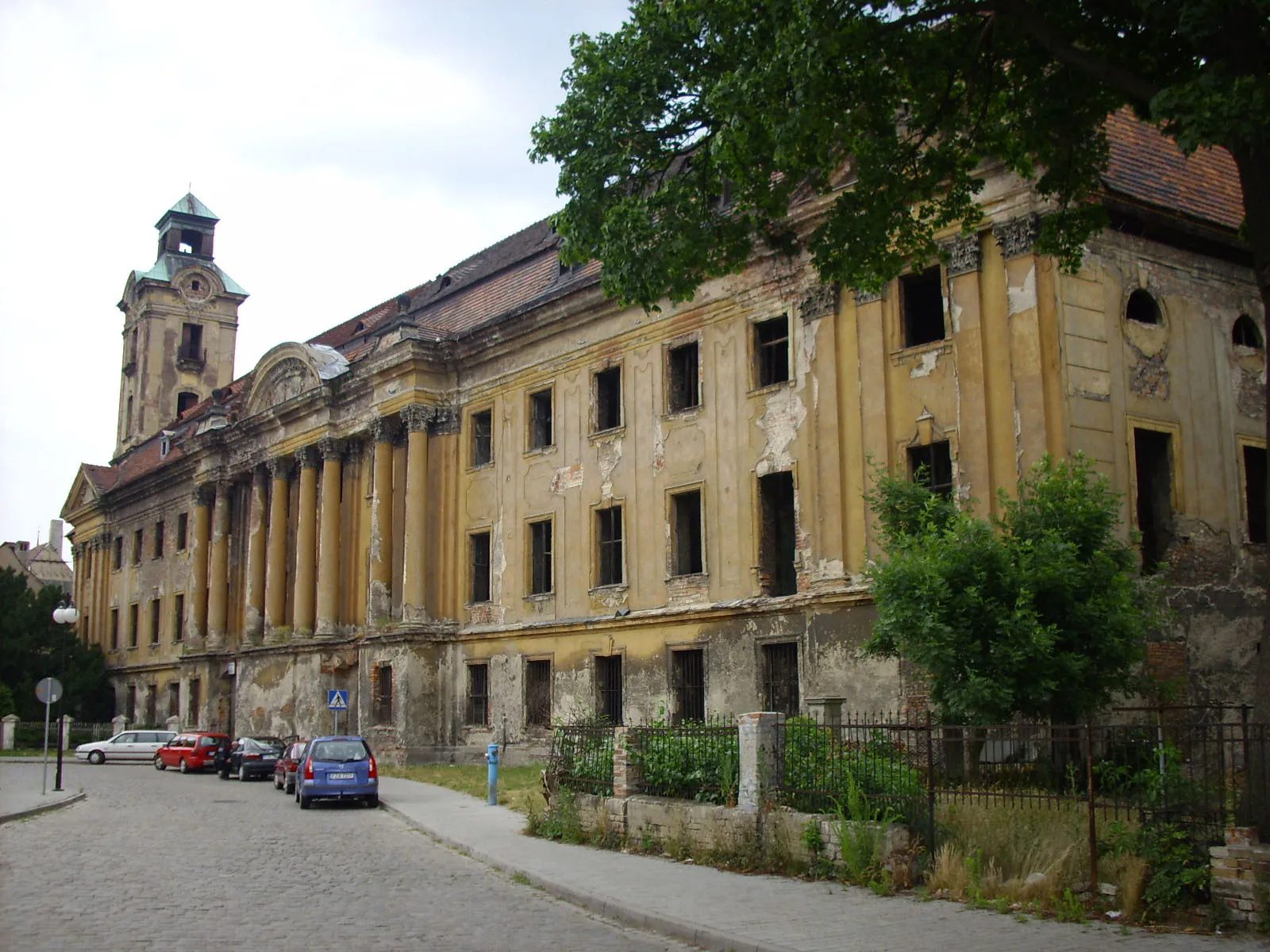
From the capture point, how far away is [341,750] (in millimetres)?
23969

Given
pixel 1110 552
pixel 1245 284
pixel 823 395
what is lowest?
pixel 1110 552

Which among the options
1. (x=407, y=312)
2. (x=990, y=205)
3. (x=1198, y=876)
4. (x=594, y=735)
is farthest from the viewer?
(x=407, y=312)

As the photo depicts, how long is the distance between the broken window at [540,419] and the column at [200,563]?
19.1 metres

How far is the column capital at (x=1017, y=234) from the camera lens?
21.0 meters

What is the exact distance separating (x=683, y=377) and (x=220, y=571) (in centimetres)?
2389

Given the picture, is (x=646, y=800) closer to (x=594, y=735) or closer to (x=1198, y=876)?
(x=594, y=735)

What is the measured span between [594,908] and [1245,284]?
17921 millimetres

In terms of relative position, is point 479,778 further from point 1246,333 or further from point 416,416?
point 1246,333

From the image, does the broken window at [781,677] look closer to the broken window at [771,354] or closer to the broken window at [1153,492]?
the broken window at [771,354]

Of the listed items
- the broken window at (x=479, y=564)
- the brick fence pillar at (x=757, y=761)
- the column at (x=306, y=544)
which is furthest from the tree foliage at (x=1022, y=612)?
the column at (x=306, y=544)

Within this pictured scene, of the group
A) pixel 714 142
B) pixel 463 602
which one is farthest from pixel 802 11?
pixel 463 602

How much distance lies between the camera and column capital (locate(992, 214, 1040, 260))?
68.8 ft

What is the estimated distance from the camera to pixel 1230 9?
1016 cm

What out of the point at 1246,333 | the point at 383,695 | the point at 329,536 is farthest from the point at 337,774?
the point at 1246,333
